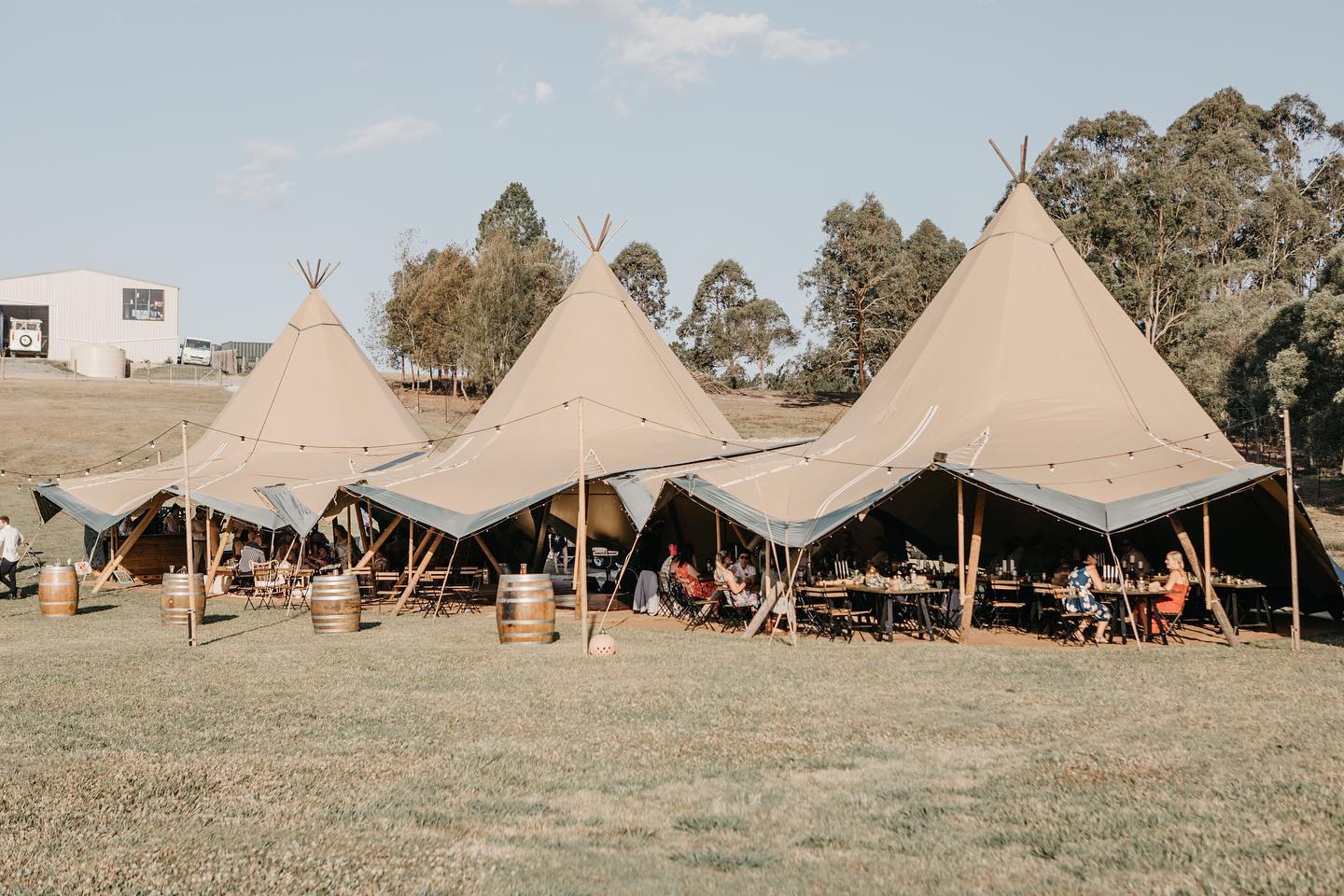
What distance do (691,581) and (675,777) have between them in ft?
31.5

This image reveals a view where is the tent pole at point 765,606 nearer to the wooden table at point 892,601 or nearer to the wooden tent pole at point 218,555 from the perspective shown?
the wooden table at point 892,601

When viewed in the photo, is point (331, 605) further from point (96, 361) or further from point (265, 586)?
point (96, 361)

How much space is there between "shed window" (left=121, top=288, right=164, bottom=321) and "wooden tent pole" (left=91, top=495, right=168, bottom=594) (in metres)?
43.7

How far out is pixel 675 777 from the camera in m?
6.52

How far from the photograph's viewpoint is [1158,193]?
4159 cm

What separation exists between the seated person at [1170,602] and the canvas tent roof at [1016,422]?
0.96 meters

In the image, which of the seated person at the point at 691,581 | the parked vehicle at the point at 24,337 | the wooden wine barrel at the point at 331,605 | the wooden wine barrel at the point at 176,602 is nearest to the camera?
the wooden wine barrel at the point at 331,605

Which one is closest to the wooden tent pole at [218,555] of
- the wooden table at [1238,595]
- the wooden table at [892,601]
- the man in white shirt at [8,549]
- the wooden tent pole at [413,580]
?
the man in white shirt at [8,549]

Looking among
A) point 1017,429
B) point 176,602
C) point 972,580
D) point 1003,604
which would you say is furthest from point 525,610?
point 1017,429

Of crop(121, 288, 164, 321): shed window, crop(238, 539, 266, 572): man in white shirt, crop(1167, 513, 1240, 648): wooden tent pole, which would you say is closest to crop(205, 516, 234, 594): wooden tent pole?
crop(238, 539, 266, 572): man in white shirt

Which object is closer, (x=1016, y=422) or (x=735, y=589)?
(x=735, y=589)

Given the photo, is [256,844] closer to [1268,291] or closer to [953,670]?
[953,670]

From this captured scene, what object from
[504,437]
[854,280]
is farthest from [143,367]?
[504,437]

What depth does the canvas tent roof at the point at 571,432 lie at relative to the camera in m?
16.8
